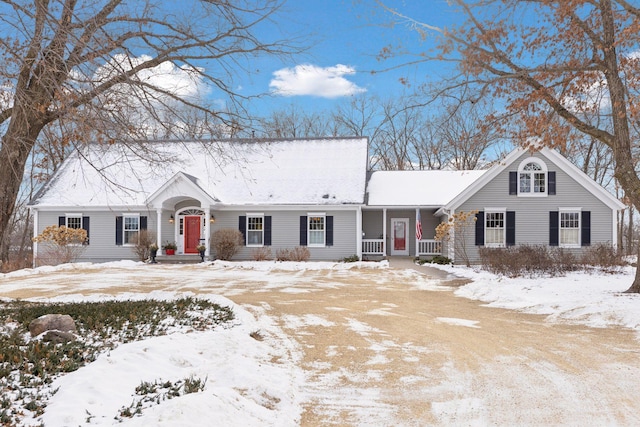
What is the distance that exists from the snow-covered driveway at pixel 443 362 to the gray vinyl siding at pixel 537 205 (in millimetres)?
11137

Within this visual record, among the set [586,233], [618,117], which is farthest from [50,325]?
[586,233]

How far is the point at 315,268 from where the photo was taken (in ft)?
72.1

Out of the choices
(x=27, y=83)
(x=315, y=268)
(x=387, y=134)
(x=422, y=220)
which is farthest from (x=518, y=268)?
(x=387, y=134)

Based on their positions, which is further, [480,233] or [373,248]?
[373,248]

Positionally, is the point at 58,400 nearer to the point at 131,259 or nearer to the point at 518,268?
the point at 518,268

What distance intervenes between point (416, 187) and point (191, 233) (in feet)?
38.1

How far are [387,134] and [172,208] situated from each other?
20.9 meters

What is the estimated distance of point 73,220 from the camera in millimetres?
25766

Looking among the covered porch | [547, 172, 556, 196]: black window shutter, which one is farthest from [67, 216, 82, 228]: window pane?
[547, 172, 556, 196]: black window shutter

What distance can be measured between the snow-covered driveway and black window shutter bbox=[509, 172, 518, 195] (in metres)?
Result: 11.6

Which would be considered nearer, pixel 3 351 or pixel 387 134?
pixel 3 351

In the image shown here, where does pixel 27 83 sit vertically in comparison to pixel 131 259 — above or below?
above

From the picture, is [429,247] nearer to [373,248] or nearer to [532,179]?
[373,248]

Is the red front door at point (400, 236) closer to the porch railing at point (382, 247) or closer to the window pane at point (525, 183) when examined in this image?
the porch railing at point (382, 247)
